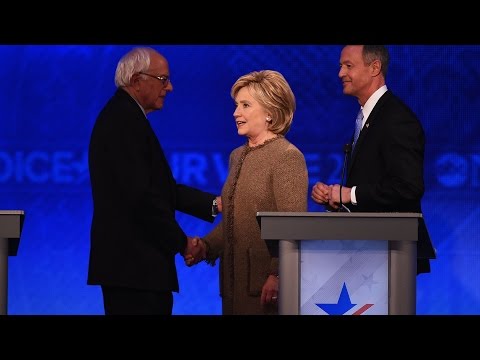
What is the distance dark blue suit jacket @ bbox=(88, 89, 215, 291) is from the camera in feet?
16.2

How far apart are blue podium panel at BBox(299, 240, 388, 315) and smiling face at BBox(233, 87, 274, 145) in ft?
3.10

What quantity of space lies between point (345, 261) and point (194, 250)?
3.52 feet

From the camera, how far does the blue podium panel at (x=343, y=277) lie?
443 cm

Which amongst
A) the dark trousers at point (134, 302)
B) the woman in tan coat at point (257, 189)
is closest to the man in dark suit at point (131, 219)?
the dark trousers at point (134, 302)

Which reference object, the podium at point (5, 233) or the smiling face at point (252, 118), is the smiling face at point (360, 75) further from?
the podium at point (5, 233)

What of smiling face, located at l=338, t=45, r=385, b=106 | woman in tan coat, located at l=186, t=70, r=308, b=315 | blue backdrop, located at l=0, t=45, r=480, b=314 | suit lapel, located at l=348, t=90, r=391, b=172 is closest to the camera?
woman in tan coat, located at l=186, t=70, r=308, b=315

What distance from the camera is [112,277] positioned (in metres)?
4.92

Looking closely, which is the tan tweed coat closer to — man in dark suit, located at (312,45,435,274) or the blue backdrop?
man in dark suit, located at (312,45,435,274)

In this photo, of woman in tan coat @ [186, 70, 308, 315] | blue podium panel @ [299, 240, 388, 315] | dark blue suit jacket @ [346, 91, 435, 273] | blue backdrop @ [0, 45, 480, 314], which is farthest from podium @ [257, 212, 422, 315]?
blue backdrop @ [0, 45, 480, 314]

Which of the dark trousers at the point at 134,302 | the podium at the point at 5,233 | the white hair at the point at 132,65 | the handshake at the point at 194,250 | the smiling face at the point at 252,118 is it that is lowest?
the dark trousers at the point at 134,302

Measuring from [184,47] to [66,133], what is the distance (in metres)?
0.99

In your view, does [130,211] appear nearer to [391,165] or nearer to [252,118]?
[252,118]

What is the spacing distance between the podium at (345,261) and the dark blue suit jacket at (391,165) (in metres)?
0.33
